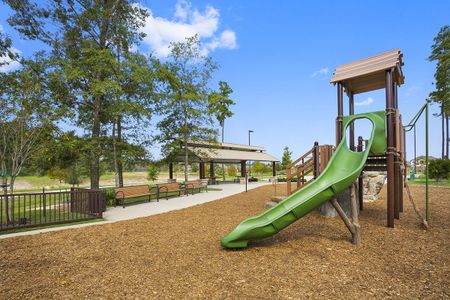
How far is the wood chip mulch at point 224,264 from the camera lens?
342 cm

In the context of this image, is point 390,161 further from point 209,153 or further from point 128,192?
point 209,153

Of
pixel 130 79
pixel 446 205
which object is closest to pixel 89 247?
pixel 130 79

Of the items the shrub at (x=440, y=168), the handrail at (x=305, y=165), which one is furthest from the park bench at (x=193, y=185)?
the shrub at (x=440, y=168)

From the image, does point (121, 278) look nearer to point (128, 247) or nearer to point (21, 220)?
point (128, 247)

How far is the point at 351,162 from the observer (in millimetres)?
6355

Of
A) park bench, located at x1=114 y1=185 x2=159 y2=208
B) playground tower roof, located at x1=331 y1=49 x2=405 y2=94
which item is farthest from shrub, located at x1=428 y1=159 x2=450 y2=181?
park bench, located at x1=114 y1=185 x2=159 y2=208

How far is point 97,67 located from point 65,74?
129 cm

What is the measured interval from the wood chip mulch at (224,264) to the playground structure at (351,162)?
21.2 inches

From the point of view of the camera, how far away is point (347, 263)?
14.0ft

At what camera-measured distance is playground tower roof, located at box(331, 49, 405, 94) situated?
6965 mm

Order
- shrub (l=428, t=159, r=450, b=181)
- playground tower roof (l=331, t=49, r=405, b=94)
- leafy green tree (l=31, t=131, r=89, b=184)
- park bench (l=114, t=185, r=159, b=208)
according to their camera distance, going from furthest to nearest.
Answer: shrub (l=428, t=159, r=450, b=181)
park bench (l=114, t=185, r=159, b=208)
leafy green tree (l=31, t=131, r=89, b=184)
playground tower roof (l=331, t=49, r=405, b=94)

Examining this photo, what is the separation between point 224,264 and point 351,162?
168 inches

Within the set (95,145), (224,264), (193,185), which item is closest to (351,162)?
(224,264)

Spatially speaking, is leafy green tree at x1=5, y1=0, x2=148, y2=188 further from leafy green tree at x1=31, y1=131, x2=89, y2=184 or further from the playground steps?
the playground steps
